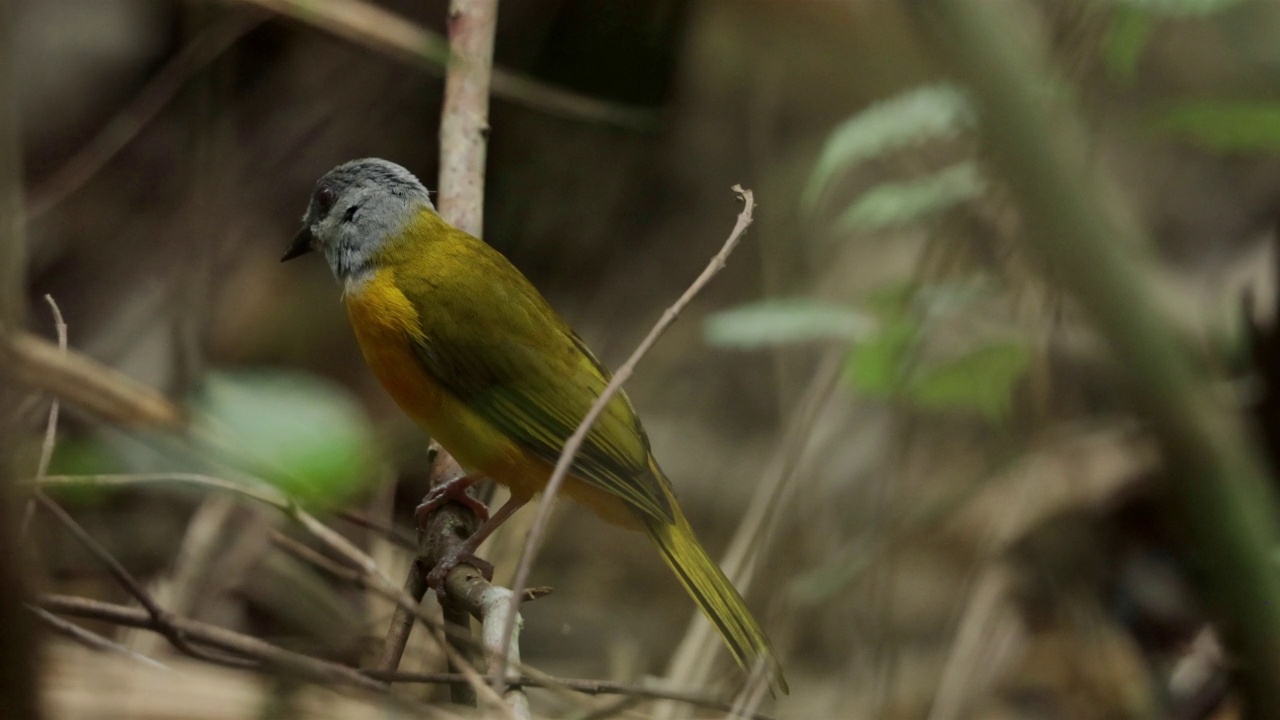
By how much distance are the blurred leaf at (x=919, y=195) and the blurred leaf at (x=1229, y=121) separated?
52 centimetres

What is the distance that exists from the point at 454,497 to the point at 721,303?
4242 mm

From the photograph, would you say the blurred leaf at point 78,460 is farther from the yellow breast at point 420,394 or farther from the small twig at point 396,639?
the yellow breast at point 420,394

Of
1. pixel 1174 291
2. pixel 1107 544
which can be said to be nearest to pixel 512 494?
pixel 1107 544

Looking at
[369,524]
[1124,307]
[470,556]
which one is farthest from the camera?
[470,556]

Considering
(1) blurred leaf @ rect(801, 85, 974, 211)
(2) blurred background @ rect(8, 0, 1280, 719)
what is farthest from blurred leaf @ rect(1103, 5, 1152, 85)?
(1) blurred leaf @ rect(801, 85, 974, 211)

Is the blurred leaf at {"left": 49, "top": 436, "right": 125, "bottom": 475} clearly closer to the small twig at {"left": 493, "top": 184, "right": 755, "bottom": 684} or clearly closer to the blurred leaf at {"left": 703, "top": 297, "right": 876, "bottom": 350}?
the small twig at {"left": 493, "top": 184, "right": 755, "bottom": 684}

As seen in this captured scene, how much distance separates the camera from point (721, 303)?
7402 millimetres

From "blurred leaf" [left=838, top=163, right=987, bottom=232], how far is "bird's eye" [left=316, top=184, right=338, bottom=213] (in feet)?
5.36

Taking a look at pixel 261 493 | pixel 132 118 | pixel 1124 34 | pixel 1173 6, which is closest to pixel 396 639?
pixel 261 493

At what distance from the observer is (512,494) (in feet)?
11.0

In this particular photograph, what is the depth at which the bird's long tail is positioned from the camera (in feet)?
9.39

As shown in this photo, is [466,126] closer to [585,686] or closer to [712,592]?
[712,592]

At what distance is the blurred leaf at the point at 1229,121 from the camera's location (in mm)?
2961

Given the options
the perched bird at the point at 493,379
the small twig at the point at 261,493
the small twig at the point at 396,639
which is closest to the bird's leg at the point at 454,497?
the perched bird at the point at 493,379
